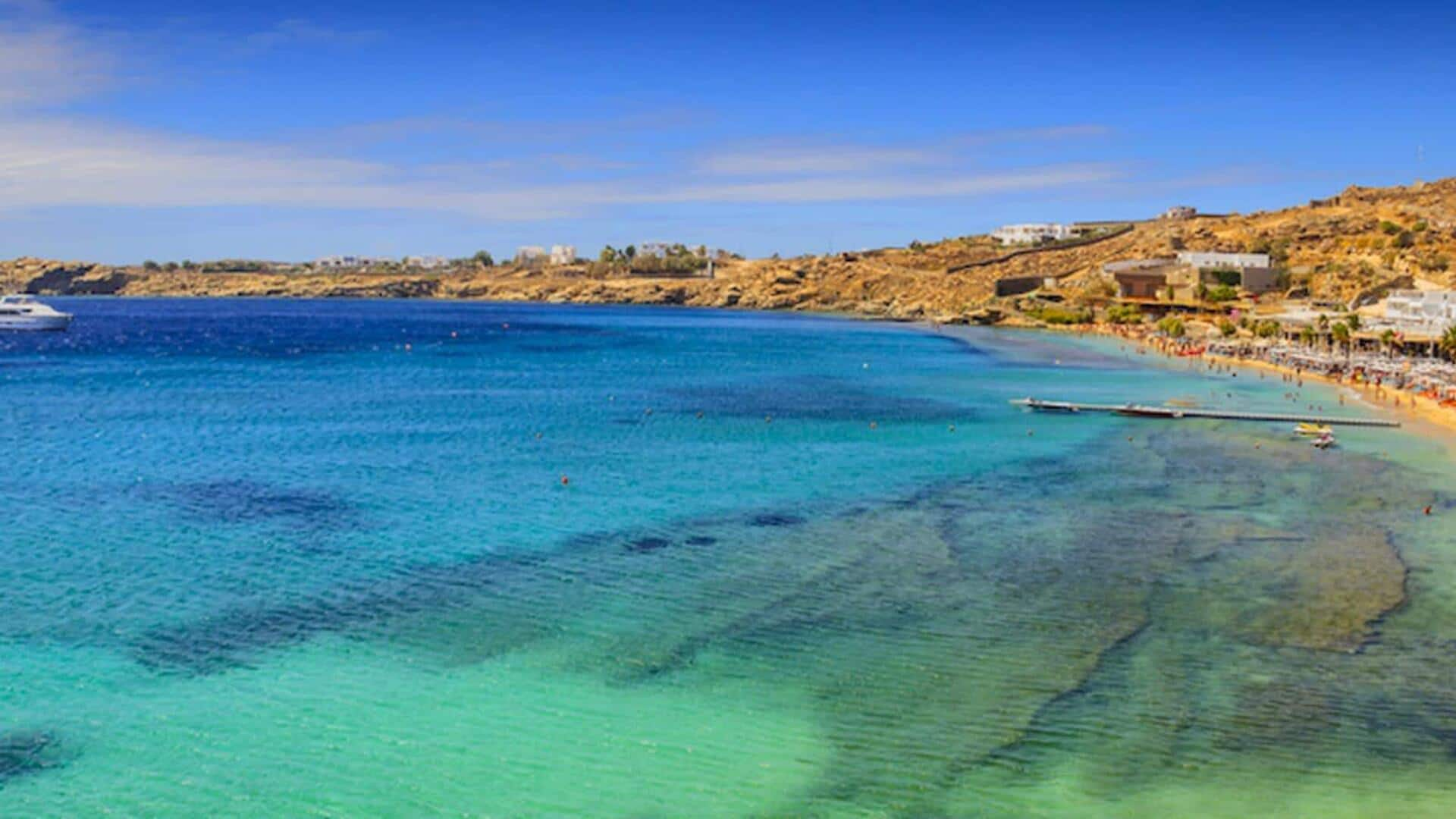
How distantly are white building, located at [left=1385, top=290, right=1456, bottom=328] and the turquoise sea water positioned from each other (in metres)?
31.5

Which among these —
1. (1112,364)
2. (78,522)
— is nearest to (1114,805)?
(78,522)

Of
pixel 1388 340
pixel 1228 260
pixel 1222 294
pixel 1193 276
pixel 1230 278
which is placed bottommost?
pixel 1388 340

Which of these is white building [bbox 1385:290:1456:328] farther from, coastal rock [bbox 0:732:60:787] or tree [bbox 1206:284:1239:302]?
coastal rock [bbox 0:732:60:787]

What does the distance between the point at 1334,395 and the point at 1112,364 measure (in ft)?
67.4

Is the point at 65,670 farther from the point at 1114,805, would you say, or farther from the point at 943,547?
the point at 943,547

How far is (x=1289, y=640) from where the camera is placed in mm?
19156

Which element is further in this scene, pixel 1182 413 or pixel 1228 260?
pixel 1228 260

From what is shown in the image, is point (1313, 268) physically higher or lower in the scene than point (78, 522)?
higher

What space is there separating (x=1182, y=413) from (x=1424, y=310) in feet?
112

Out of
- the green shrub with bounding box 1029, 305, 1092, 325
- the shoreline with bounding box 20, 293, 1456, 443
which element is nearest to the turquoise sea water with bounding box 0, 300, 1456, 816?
the shoreline with bounding box 20, 293, 1456, 443

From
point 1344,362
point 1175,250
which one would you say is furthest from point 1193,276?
point 1344,362

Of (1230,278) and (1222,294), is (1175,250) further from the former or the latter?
(1222,294)

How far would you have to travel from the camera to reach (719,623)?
1975 centimetres

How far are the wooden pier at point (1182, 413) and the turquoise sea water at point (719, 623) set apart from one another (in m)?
2.64
